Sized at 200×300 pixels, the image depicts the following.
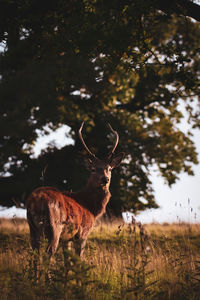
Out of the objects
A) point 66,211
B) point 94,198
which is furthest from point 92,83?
point 94,198

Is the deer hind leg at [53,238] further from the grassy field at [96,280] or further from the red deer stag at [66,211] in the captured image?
the grassy field at [96,280]

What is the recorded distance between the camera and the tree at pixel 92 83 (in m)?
5.03

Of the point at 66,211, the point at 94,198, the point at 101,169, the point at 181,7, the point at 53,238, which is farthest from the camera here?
the point at 101,169

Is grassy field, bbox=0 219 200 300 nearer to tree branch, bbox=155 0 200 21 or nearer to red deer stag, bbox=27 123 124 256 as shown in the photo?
red deer stag, bbox=27 123 124 256

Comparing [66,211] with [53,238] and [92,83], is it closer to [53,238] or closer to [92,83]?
[53,238]

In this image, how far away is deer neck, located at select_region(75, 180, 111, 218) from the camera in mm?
7605

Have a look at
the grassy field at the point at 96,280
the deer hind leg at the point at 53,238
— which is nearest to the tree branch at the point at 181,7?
the grassy field at the point at 96,280

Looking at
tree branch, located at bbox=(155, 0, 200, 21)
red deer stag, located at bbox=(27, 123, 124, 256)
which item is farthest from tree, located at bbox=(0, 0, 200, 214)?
red deer stag, located at bbox=(27, 123, 124, 256)

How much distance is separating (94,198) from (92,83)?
2911mm

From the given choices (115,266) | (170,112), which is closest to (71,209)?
(115,266)

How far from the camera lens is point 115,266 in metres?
5.61

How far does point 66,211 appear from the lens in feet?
19.8

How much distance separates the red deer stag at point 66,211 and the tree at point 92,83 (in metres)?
1.14

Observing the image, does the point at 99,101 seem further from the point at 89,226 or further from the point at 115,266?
the point at 115,266
